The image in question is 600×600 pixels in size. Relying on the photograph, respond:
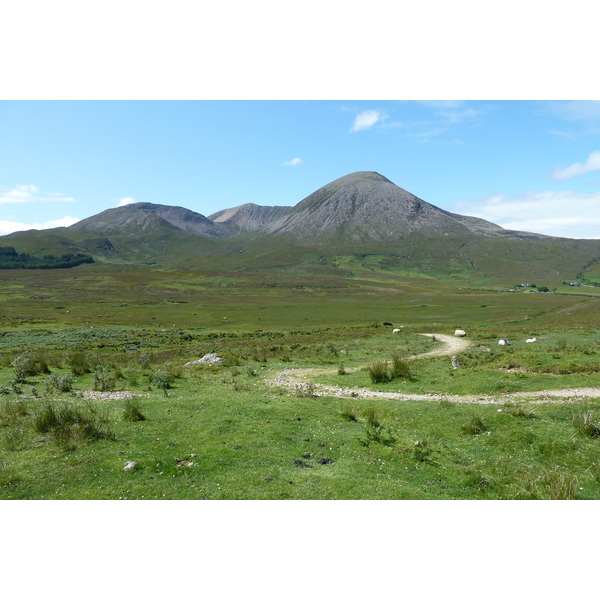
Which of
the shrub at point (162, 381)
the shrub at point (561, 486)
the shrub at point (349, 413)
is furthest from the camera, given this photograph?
the shrub at point (162, 381)

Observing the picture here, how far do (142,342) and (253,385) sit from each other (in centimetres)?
3695

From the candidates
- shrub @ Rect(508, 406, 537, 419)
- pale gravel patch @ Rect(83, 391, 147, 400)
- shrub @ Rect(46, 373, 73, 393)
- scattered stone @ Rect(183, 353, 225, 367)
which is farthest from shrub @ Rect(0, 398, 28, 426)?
shrub @ Rect(508, 406, 537, 419)

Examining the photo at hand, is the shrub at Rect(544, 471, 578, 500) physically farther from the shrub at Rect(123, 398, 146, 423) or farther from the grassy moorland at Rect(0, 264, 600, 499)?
the shrub at Rect(123, 398, 146, 423)

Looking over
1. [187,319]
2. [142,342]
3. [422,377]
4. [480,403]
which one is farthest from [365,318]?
[480,403]

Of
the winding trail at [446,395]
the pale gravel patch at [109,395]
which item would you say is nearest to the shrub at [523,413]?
the winding trail at [446,395]

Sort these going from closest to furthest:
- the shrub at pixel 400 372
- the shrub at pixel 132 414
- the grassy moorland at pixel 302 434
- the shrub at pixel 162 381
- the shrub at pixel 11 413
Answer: the grassy moorland at pixel 302 434, the shrub at pixel 11 413, the shrub at pixel 132 414, the shrub at pixel 162 381, the shrub at pixel 400 372

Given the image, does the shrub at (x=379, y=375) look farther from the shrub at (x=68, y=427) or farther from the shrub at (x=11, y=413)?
the shrub at (x=11, y=413)

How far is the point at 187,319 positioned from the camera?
86.4 meters

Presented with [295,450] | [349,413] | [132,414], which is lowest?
[349,413]

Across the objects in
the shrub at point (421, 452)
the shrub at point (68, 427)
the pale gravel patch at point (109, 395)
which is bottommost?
the pale gravel patch at point (109, 395)

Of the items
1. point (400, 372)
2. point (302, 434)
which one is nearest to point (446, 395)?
point (400, 372)

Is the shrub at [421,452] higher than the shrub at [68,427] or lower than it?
lower

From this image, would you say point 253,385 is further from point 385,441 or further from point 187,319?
point 187,319

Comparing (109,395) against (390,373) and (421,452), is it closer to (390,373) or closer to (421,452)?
(421,452)
